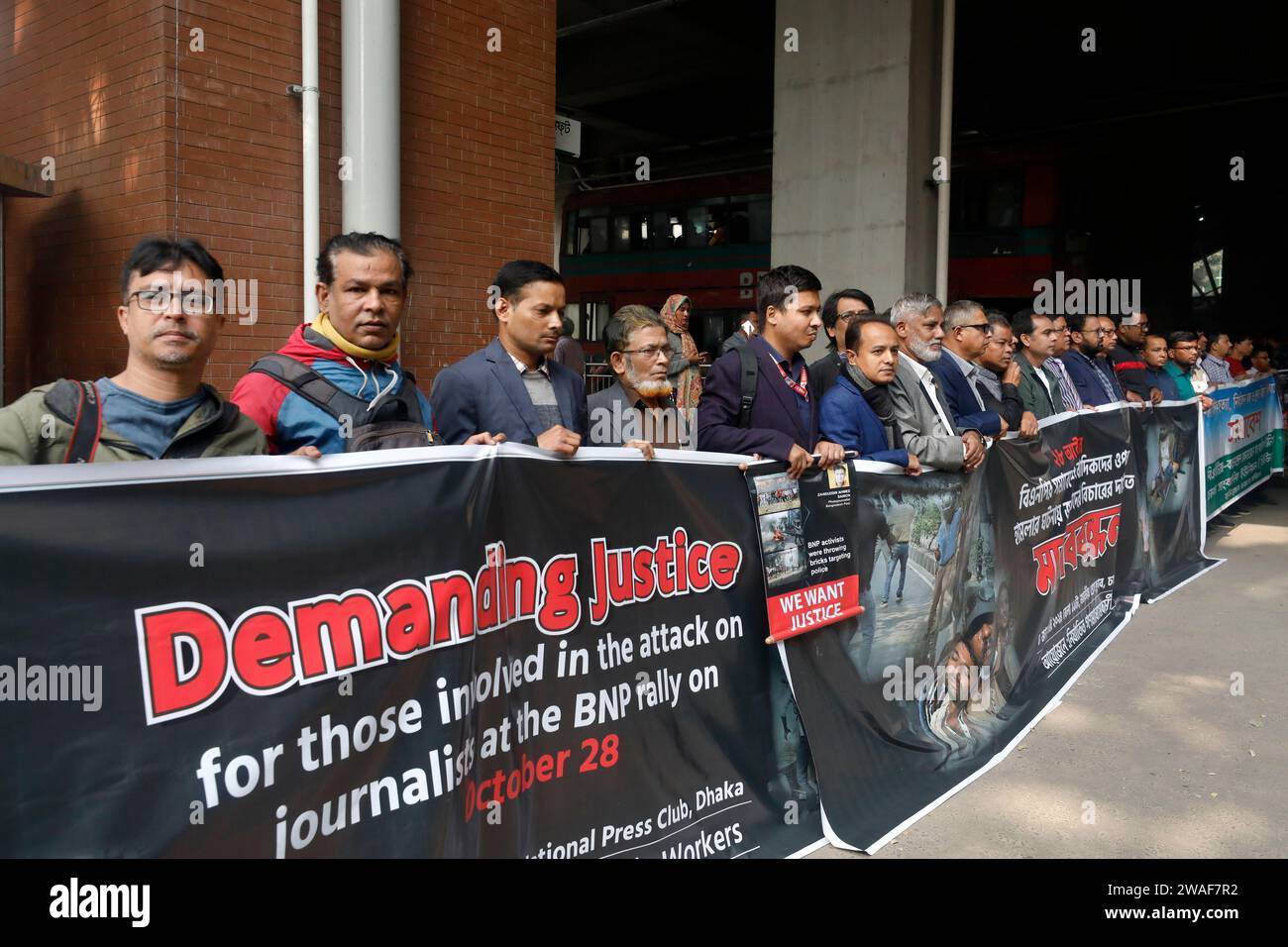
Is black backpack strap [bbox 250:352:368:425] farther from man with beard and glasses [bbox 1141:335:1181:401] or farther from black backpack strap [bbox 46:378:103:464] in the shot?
man with beard and glasses [bbox 1141:335:1181:401]

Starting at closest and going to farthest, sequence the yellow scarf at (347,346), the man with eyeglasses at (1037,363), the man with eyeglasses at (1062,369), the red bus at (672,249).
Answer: the yellow scarf at (347,346) < the man with eyeglasses at (1037,363) < the man with eyeglasses at (1062,369) < the red bus at (672,249)

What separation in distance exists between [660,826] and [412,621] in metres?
1.23

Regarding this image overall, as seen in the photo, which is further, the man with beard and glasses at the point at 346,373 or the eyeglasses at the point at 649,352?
the eyeglasses at the point at 649,352

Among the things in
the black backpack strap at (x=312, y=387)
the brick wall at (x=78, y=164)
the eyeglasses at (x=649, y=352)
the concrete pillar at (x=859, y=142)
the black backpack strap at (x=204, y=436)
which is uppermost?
the concrete pillar at (x=859, y=142)

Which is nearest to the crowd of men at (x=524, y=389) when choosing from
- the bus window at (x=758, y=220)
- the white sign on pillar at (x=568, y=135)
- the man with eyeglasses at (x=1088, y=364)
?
the man with eyeglasses at (x=1088, y=364)

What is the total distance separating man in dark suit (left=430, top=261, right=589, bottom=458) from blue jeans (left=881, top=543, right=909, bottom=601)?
1543 millimetres

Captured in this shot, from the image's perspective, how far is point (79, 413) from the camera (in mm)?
2256

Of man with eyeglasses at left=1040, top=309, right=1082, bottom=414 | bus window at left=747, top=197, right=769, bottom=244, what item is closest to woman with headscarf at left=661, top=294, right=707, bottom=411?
man with eyeglasses at left=1040, top=309, right=1082, bottom=414

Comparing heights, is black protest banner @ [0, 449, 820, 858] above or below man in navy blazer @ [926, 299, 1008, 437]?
below

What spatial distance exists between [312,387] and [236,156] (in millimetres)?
3279

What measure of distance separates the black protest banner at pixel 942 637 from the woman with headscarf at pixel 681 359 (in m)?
1.92

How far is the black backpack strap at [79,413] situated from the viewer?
87.9 inches

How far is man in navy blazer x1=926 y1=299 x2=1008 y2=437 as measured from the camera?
5266 millimetres

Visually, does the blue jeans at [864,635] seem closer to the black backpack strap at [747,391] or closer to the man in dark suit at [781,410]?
the man in dark suit at [781,410]
